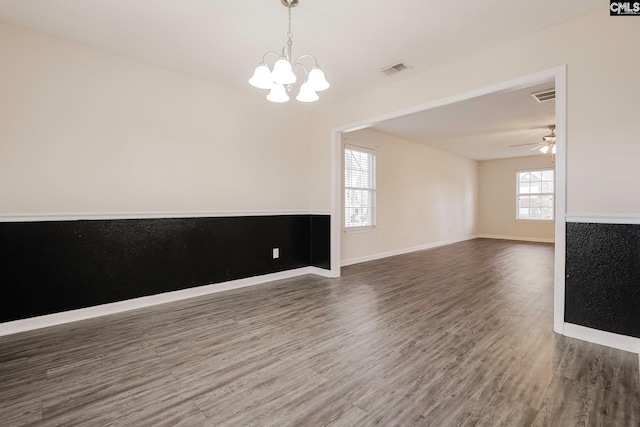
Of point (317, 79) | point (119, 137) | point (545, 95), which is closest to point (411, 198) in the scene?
point (545, 95)

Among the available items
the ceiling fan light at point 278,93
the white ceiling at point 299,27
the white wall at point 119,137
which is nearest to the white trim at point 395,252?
the white wall at point 119,137

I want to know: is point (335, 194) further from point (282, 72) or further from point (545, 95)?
point (545, 95)

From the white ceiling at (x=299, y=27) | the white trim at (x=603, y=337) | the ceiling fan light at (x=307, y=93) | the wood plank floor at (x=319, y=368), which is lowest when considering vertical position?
the wood plank floor at (x=319, y=368)

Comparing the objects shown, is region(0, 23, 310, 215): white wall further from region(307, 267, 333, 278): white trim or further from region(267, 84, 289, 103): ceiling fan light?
region(267, 84, 289, 103): ceiling fan light

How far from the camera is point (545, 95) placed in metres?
4.07

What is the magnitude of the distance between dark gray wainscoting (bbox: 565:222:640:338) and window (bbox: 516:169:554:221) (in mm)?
7780

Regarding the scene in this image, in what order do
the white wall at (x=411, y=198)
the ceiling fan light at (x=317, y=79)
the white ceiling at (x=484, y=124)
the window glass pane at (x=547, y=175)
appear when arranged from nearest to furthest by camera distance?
the ceiling fan light at (x=317, y=79) → the white ceiling at (x=484, y=124) → the white wall at (x=411, y=198) → the window glass pane at (x=547, y=175)

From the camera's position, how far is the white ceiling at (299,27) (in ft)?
7.80

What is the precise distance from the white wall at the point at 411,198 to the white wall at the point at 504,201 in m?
0.85

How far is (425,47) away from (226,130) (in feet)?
8.58

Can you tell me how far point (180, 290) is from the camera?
360cm

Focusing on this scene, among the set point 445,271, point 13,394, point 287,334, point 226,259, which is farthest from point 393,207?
point 13,394

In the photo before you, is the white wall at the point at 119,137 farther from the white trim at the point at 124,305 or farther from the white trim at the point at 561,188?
the white trim at the point at 561,188

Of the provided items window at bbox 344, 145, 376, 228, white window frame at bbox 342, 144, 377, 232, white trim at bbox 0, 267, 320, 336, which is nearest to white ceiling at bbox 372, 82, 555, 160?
white window frame at bbox 342, 144, 377, 232
